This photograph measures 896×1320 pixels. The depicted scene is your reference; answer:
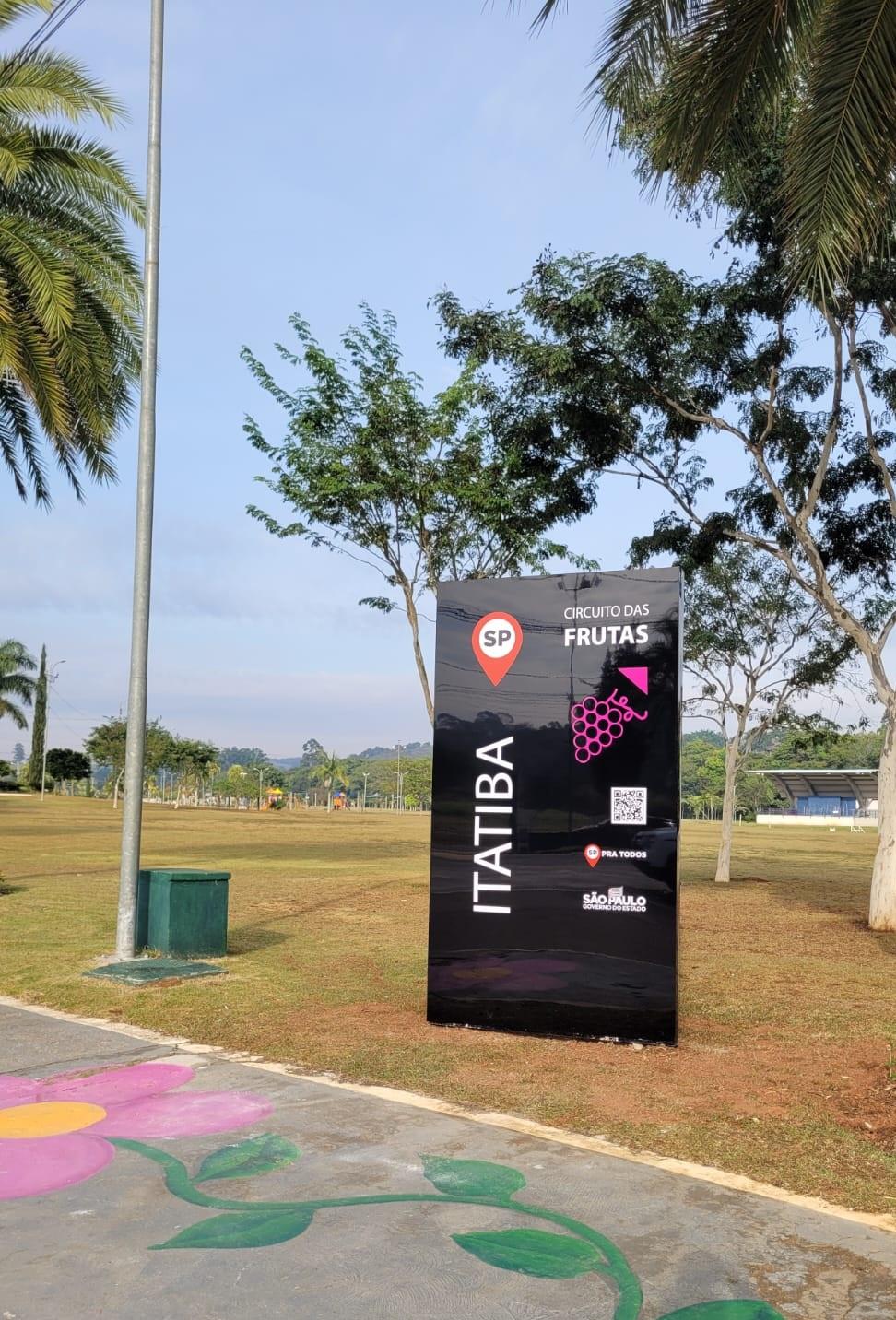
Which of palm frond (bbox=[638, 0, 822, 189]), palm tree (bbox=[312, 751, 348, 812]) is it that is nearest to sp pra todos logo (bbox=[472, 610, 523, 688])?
palm frond (bbox=[638, 0, 822, 189])

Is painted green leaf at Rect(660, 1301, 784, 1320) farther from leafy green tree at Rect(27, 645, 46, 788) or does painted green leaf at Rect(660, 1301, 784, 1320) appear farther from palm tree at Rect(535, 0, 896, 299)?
leafy green tree at Rect(27, 645, 46, 788)

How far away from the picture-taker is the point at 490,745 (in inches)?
316

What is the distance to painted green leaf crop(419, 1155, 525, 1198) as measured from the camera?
462cm

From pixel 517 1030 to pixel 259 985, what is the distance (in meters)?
2.81

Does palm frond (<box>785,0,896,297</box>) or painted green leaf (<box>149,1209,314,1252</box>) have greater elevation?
palm frond (<box>785,0,896,297</box>)

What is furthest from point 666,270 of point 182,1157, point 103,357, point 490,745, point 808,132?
point 182,1157

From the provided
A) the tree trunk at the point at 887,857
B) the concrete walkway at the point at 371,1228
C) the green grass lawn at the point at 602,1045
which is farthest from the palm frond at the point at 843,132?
the tree trunk at the point at 887,857

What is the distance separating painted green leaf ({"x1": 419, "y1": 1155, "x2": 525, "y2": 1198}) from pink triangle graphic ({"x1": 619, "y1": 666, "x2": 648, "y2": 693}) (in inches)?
136

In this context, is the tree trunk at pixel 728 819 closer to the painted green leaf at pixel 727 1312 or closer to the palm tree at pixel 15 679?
the painted green leaf at pixel 727 1312

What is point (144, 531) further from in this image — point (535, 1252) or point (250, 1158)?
point (535, 1252)

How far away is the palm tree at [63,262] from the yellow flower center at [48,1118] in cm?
1216

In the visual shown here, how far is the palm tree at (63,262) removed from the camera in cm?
1602

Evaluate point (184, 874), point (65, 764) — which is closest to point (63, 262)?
point (184, 874)

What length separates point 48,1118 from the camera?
18.5 feet
